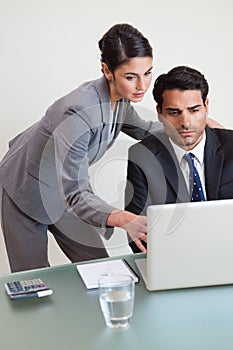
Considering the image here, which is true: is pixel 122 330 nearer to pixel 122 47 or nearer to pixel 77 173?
pixel 77 173

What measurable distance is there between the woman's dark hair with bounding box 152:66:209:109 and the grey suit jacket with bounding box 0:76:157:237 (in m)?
0.13

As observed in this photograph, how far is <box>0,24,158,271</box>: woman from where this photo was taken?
6.29 ft

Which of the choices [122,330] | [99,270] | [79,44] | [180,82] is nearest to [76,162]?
[99,270]

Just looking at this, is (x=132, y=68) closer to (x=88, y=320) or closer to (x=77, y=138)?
(x=77, y=138)

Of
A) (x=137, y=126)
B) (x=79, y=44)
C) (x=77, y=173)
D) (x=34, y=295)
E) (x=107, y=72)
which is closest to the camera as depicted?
(x=34, y=295)

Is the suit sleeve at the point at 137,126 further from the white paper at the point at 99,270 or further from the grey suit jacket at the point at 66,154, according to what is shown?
the white paper at the point at 99,270

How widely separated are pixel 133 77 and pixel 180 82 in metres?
0.23

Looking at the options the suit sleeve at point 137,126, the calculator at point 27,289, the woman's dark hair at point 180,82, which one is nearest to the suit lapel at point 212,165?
the woman's dark hair at point 180,82

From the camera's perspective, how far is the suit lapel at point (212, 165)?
2.14 metres

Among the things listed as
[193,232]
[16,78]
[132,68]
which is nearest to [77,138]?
[132,68]

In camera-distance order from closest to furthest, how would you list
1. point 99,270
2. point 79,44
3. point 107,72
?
point 99,270 < point 107,72 < point 79,44

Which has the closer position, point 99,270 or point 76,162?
point 99,270

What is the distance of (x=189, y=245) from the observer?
5.02ft

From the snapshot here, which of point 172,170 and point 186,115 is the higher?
point 186,115
